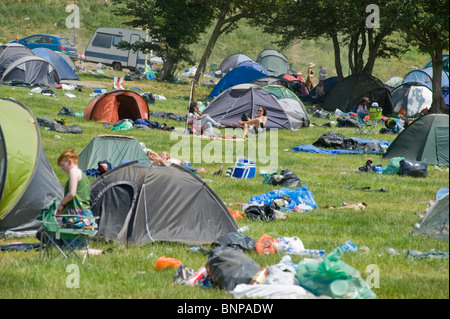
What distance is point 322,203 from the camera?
12.2m

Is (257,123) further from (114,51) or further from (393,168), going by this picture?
(114,51)

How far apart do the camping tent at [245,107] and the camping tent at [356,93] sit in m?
7.33

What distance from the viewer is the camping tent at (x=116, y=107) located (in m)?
21.4

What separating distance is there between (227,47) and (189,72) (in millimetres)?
10631

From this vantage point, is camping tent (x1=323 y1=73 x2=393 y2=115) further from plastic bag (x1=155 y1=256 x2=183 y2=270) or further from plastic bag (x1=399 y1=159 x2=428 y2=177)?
plastic bag (x1=155 y1=256 x2=183 y2=270)

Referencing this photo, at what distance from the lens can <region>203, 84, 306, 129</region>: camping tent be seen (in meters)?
22.3

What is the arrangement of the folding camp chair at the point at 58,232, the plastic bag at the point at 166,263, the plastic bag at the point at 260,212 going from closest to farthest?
the folding camp chair at the point at 58,232, the plastic bag at the point at 166,263, the plastic bag at the point at 260,212

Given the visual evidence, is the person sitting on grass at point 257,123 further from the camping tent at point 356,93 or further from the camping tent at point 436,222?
the camping tent at point 436,222

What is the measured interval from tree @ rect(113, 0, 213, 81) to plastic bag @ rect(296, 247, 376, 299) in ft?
97.6

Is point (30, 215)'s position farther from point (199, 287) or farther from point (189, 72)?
point (189, 72)

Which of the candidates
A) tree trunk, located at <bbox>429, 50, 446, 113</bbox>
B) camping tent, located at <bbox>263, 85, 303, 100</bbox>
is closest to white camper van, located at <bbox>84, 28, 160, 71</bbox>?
camping tent, located at <bbox>263, 85, 303, 100</bbox>

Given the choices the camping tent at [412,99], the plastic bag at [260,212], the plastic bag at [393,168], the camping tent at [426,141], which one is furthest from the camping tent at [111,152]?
the camping tent at [412,99]

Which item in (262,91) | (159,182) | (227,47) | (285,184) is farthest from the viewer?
(227,47)
